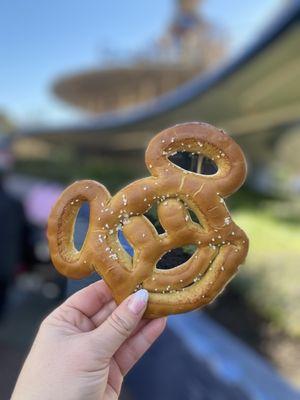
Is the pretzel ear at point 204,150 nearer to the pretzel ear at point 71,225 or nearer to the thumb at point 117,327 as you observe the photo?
the pretzel ear at point 71,225

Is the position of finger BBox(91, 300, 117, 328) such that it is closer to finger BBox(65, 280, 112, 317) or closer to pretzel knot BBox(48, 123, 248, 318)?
finger BBox(65, 280, 112, 317)

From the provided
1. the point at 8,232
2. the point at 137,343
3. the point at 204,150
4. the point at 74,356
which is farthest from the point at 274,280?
the point at 74,356

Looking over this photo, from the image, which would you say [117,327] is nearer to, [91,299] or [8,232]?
[91,299]

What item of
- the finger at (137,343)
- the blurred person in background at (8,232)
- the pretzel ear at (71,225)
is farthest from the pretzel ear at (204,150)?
the blurred person in background at (8,232)

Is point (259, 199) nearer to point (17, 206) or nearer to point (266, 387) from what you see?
point (17, 206)

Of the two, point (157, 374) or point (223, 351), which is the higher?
point (223, 351)

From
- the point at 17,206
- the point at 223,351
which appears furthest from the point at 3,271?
the point at 223,351
